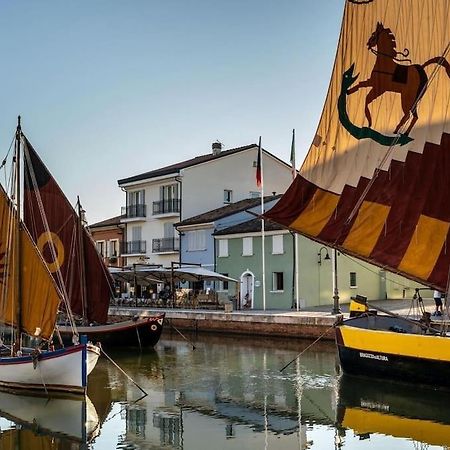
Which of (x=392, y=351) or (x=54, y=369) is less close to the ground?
(x=392, y=351)

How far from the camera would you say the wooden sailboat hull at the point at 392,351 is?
56.7 feet

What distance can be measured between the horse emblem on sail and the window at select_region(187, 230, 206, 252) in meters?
27.4

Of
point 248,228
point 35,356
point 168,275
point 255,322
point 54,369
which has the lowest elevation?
point 54,369

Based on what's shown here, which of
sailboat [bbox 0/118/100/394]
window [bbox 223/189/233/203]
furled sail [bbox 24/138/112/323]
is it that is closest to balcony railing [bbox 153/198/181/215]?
window [bbox 223/189/233/203]

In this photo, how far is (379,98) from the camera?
59.8 feet

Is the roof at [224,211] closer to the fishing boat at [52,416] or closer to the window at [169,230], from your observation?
the window at [169,230]

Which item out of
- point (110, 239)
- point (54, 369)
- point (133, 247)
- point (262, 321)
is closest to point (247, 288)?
point (262, 321)

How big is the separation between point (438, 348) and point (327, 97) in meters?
7.63

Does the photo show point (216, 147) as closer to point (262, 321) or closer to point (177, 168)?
point (177, 168)

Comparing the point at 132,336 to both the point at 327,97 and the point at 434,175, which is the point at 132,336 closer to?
the point at 327,97

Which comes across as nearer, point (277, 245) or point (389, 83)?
point (389, 83)

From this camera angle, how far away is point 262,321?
102 ft

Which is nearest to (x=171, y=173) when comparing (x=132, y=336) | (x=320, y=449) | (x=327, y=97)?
(x=132, y=336)

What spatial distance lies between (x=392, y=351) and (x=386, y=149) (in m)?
5.38
